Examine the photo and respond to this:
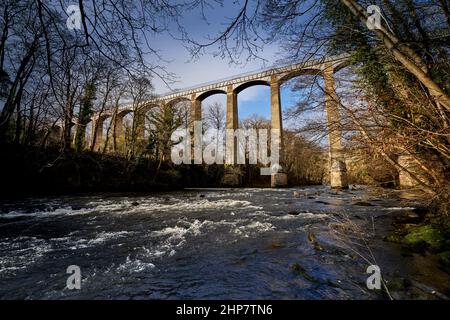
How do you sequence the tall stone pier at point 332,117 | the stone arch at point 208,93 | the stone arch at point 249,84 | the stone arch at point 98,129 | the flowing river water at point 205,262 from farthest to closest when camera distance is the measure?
1. the stone arch at point 208,93
2. the stone arch at point 249,84
3. the stone arch at point 98,129
4. the tall stone pier at point 332,117
5. the flowing river water at point 205,262

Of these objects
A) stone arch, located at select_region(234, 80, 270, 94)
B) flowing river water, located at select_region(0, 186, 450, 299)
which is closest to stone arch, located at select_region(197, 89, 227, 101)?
stone arch, located at select_region(234, 80, 270, 94)

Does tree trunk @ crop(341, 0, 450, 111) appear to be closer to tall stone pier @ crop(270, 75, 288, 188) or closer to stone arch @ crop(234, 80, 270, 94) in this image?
tall stone pier @ crop(270, 75, 288, 188)

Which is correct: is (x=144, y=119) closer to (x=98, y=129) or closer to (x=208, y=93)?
(x=98, y=129)

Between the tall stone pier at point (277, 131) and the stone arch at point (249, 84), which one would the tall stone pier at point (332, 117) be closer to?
the tall stone pier at point (277, 131)

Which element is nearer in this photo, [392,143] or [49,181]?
[392,143]

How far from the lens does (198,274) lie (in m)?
3.00

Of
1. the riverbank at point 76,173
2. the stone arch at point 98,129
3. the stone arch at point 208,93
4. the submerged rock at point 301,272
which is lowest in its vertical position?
the submerged rock at point 301,272

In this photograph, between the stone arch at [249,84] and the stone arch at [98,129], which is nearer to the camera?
the stone arch at [98,129]

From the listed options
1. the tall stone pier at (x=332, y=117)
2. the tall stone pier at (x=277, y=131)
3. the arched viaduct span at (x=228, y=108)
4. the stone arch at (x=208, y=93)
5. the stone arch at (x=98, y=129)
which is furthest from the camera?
the stone arch at (x=208, y=93)

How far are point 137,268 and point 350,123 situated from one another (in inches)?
163

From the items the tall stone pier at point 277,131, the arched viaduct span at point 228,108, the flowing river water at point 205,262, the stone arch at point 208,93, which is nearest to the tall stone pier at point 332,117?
the flowing river water at point 205,262

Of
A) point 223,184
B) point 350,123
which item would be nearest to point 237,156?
point 223,184
